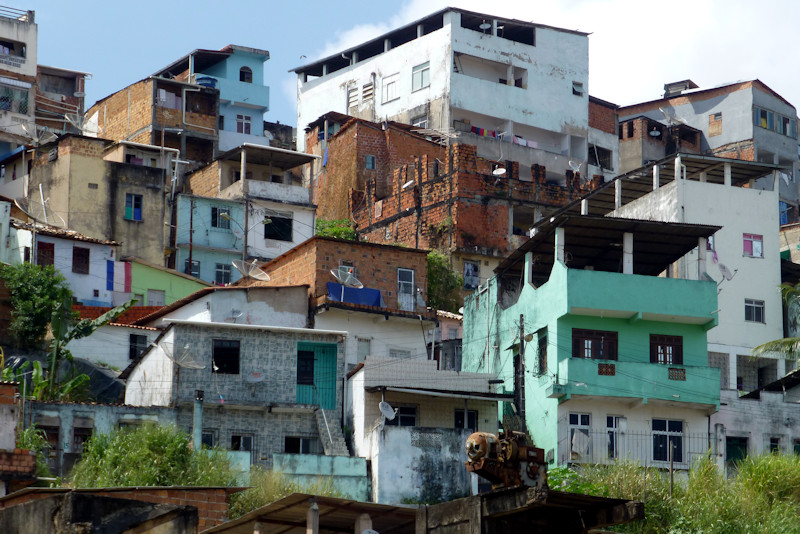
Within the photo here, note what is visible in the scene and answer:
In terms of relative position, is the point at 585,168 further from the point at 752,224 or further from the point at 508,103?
the point at 752,224

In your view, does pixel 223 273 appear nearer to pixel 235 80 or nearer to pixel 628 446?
pixel 235 80

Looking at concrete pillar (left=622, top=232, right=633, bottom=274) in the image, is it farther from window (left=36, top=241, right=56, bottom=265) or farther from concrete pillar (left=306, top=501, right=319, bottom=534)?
window (left=36, top=241, right=56, bottom=265)

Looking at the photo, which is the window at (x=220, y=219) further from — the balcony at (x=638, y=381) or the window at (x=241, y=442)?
the balcony at (x=638, y=381)

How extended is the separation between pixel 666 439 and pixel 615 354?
2504mm

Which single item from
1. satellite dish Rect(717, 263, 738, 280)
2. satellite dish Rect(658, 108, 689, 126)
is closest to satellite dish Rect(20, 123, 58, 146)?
satellite dish Rect(717, 263, 738, 280)

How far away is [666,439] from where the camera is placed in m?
34.1

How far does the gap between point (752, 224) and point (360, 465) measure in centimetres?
1604

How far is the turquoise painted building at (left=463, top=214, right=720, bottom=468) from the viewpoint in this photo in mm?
33344

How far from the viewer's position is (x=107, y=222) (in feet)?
161

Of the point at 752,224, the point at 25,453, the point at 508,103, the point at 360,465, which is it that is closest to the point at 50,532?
the point at 25,453

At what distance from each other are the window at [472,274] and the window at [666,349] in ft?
47.2

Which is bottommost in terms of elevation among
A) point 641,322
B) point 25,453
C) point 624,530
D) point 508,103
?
point 624,530

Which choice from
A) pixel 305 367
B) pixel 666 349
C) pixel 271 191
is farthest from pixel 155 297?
pixel 666 349

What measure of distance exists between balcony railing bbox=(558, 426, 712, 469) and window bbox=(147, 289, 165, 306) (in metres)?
18.6
